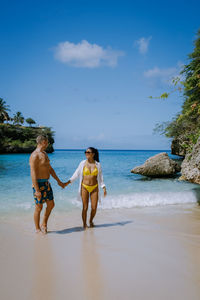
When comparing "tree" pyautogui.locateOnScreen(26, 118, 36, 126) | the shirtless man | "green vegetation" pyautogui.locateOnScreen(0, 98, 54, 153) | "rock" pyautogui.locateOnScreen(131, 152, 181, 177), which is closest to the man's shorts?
the shirtless man

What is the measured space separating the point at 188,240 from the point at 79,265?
235 centimetres

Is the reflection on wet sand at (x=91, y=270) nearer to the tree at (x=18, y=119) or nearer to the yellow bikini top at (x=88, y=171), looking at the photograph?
the yellow bikini top at (x=88, y=171)

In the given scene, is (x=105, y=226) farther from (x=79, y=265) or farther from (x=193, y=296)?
(x=193, y=296)

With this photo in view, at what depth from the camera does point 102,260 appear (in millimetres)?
3424

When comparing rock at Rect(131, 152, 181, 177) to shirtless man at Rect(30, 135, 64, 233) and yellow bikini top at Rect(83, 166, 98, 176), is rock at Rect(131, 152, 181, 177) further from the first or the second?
shirtless man at Rect(30, 135, 64, 233)

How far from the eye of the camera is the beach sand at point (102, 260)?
8.56 ft

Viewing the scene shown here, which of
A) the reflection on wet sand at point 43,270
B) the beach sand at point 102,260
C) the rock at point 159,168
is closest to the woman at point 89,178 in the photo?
the beach sand at point 102,260

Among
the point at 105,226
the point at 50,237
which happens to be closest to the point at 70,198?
the point at 105,226

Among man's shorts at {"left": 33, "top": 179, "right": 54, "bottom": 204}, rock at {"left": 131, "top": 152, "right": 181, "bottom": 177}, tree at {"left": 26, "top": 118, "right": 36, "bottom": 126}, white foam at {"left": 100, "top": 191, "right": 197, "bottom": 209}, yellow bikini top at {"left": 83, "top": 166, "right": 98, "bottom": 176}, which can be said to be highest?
tree at {"left": 26, "top": 118, "right": 36, "bottom": 126}

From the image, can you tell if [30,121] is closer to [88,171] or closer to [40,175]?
[88,171]

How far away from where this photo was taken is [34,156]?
4336 mm

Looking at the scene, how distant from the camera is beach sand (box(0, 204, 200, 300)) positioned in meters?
2.61

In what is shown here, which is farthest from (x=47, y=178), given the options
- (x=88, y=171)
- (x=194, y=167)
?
(x=194, y=167)

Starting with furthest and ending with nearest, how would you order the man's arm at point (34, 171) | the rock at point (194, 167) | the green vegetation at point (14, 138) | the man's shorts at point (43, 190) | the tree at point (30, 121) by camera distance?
the tree at point (30, 121), the green vegetation at point (14, 138), the rock at point (194, 167), the man's shorts at point (43, 190), the man's arm at point (34, 171)
